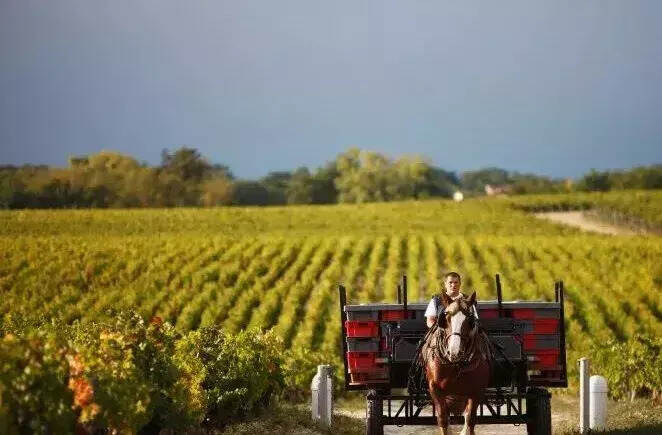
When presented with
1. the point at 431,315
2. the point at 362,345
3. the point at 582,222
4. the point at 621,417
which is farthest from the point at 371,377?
the point at 582,222

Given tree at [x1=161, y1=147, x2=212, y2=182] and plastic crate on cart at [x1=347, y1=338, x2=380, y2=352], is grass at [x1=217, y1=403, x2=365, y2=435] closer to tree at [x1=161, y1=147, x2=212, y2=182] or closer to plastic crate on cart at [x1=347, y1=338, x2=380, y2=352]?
plastic crate on cart at [x1=347, y1=338, x2=380, y2=352]

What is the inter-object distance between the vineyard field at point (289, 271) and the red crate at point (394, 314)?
14.3 meters

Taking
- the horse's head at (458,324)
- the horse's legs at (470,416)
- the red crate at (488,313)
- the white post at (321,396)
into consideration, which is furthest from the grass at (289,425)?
the horse's head at (458,324)

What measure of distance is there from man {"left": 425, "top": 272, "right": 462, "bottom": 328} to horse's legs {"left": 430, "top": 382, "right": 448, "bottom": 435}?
0.65 metres

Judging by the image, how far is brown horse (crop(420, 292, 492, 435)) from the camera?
10477 mm

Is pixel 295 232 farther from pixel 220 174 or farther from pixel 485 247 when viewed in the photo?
pixel 220 174

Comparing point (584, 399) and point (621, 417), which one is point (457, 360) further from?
point (621, 417)

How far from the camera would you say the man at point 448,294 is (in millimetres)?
10680

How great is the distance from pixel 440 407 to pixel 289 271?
32.4m

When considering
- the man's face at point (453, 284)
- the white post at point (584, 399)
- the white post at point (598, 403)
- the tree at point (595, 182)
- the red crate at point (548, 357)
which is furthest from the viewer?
the tree at point (595, 182)

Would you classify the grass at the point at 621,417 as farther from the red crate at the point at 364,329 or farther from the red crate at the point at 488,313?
the red crate at the point at 364,329

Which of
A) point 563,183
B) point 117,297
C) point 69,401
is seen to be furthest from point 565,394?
point 563,183

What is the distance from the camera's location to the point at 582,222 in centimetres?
7688

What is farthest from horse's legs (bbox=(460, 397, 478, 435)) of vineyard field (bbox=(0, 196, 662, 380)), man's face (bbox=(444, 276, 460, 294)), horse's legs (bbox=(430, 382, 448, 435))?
vineyard field (bbox=(0, 196, 662, 380))
